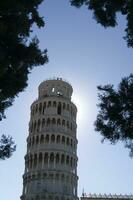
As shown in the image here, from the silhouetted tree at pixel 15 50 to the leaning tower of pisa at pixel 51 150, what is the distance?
3449cm

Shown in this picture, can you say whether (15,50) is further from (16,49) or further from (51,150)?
(51,150)

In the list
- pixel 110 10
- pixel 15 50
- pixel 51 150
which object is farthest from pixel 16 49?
pixel 51 150

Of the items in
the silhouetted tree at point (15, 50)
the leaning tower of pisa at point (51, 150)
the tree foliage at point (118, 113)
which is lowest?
the tree foliage at point (118, 113)

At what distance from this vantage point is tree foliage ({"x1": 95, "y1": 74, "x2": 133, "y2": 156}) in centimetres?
1317

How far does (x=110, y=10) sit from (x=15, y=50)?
3503 mm

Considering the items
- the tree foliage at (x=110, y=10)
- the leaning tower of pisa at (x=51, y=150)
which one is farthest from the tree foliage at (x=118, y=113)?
the leaning tower of pisa at (x=51, y=150)

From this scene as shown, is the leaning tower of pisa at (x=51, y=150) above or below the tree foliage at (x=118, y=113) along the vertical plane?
above

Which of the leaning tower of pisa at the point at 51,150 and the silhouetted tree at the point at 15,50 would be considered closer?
the silhouetted tree at the point at 15,50

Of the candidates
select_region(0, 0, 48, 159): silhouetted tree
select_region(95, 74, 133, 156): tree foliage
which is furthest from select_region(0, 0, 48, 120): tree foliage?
select_region(95, 74, 133, 156): tree foliage

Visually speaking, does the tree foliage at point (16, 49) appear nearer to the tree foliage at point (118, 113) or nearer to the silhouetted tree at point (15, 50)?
the silhouetted tree at point (15, 50)

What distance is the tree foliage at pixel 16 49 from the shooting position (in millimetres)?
14108

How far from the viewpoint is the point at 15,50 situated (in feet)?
48.7

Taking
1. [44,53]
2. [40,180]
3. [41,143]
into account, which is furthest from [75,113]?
[44,53]

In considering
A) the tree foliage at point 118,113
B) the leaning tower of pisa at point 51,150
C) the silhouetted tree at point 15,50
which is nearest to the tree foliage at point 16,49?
the silhouetted tree at point 15,50
